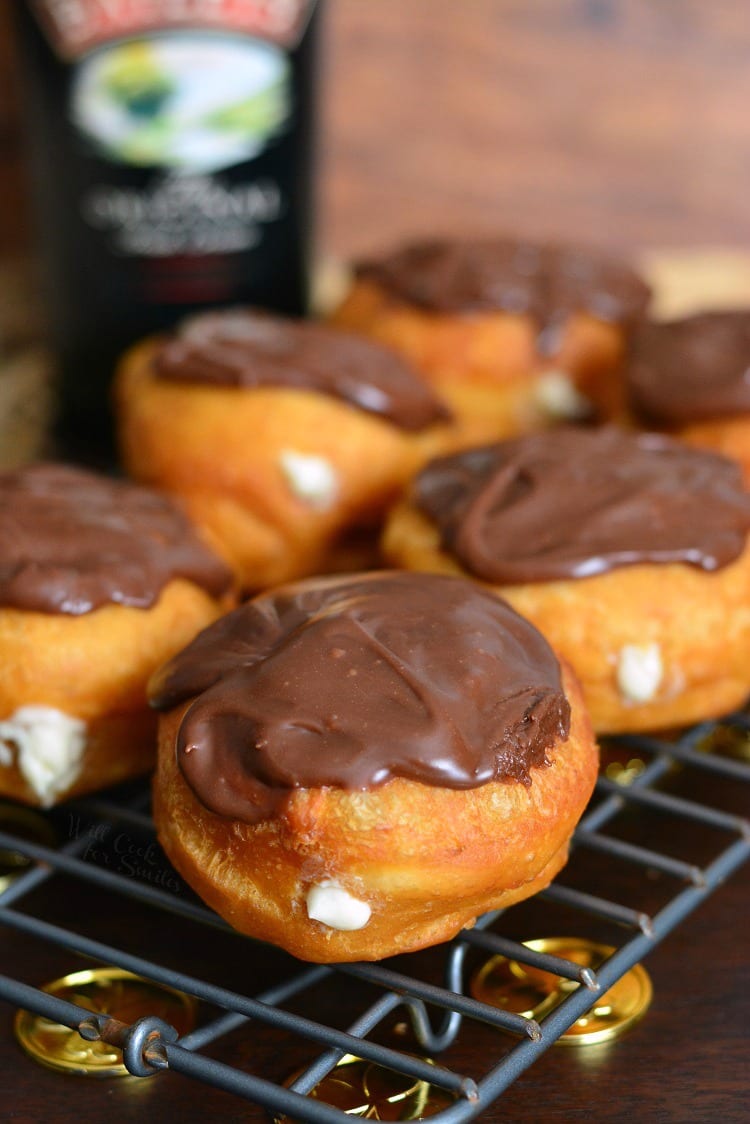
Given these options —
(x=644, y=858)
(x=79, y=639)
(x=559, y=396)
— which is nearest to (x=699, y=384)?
(x=559, y=396)

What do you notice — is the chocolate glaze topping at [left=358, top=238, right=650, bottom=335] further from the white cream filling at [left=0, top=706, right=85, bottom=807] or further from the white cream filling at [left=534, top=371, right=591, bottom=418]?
the white cream filling at [left=0, top=706, right=85, bottom=807]

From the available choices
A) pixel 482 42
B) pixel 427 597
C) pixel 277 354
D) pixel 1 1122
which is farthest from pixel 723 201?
pixel 1 1122

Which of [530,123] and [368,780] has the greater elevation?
[530,123]

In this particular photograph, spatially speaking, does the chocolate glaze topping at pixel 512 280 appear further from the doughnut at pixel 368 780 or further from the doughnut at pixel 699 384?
the doughnut at pixel 368 780

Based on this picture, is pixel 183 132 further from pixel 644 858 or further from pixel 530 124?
pixel 644 858

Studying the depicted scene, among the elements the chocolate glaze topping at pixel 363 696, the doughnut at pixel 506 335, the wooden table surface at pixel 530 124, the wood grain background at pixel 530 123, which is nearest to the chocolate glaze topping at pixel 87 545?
the chocolate glaze topping at pixel 363 696

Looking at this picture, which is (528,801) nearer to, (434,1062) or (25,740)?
(434,1062)

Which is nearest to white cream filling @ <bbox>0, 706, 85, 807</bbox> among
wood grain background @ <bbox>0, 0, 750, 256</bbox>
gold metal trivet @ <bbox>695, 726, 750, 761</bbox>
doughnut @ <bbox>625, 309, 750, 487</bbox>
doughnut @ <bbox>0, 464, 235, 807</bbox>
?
doughnut @ <bbox>0, 464, 235, 807</bbox>
